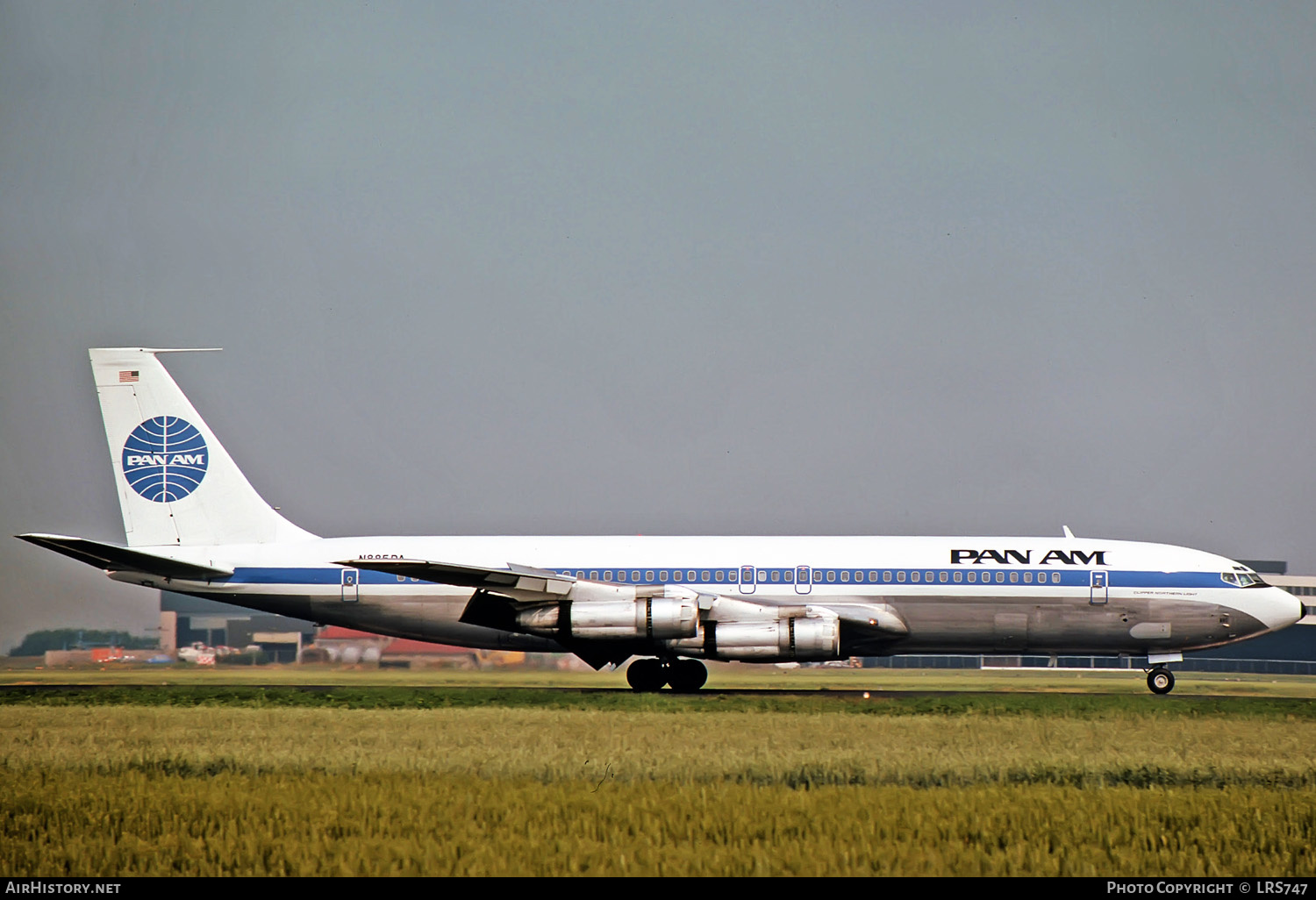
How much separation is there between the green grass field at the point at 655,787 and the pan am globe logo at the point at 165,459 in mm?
7800

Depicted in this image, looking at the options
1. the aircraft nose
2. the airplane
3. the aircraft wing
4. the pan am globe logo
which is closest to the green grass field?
the aircraft wing

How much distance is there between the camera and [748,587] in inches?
1353

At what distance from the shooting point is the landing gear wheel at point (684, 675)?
34219 millimetres

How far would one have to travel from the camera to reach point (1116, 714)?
89.7 ft

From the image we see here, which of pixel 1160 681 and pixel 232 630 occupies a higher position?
pixel 232 630

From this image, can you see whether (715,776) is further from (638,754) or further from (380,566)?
(380,566)

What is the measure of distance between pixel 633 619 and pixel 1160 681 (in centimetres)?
1424

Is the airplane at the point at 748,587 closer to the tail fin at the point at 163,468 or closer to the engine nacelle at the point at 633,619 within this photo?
the tail fin at the point at 163,468

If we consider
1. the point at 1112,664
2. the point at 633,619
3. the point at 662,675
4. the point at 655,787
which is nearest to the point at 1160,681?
the point at 662,675

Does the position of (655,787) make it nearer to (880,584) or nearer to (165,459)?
(880,584)

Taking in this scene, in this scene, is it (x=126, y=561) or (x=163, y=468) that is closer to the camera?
(x=126, y=561)

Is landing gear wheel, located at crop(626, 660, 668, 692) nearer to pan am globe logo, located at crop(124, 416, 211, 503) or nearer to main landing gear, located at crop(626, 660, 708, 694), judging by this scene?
main landing gear, located at crop(626, 660, 708, 694)

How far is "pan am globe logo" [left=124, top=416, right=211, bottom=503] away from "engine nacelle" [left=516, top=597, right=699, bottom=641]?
11.5 metres

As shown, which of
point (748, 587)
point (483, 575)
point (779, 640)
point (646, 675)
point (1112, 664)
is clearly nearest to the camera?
point (779, 640)
